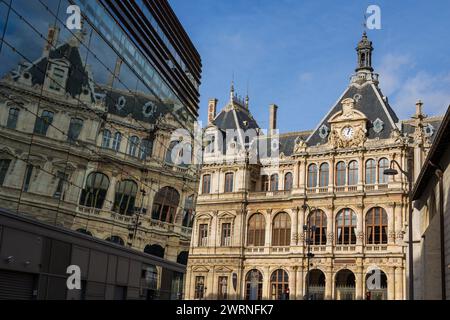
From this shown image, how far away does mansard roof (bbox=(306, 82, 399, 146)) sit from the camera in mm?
58531

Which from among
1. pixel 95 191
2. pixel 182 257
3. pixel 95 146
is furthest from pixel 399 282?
pixel 95 146

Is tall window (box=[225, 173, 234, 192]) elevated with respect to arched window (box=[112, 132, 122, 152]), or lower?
elevated

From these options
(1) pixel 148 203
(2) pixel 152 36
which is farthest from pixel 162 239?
(2) pixel 152 36

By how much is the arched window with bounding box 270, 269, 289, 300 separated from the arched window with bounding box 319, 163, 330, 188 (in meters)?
9.98

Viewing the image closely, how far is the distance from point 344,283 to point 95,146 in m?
37.6

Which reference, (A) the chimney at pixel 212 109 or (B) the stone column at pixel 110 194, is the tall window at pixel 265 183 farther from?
(B) the stone column at pixel 110 194

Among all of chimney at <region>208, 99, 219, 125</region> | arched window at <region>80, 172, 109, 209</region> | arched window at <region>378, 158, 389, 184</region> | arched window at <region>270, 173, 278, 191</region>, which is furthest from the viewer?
chimney at <region>208, 99, 219, 125</region>

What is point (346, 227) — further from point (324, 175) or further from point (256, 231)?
point (256, 231)

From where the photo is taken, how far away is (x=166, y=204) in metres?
35.9

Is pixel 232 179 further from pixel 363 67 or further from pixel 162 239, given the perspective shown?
pixel 162 239

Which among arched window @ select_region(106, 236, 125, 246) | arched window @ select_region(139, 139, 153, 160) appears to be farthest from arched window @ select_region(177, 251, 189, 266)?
arched window @ select_region(106, 236, 125, 246)

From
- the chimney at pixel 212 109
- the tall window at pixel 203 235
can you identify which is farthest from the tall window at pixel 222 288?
the chimney at pixel 212 109

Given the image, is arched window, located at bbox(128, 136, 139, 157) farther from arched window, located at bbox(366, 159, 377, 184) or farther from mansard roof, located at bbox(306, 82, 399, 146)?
mansard roof, located at bbox(306, 82, 399, 146)
